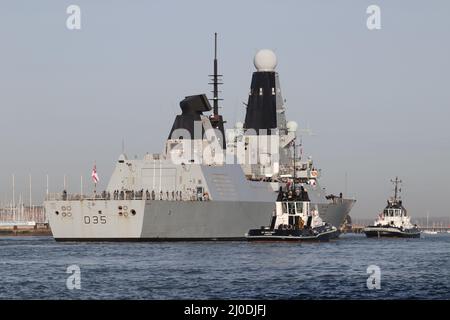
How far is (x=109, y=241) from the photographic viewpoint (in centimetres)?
9844

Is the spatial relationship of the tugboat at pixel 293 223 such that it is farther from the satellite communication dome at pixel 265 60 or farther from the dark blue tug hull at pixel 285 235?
the satellite communication dome at pixel 265 60

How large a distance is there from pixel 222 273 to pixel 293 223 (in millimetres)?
37844

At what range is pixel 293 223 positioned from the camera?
317ft

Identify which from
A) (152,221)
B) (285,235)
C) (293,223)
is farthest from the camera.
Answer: (152,221)

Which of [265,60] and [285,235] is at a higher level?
[265,60]

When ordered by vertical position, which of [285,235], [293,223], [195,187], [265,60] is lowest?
[285,235]

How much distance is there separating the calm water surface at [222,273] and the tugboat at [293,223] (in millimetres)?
7092

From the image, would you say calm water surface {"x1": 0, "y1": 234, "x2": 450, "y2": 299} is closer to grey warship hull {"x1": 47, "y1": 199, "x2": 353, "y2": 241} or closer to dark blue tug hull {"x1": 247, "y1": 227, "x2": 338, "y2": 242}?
dark blue tug hull {"x1": 247, "y1": 227, "x2": 338, "y2": 242}

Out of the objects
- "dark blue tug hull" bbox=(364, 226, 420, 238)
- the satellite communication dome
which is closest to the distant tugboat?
"dark blue tug hull" bbox=(364, 226, 420, 238)

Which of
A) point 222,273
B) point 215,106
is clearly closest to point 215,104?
point 215,106

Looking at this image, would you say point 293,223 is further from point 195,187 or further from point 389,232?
point 389,232
